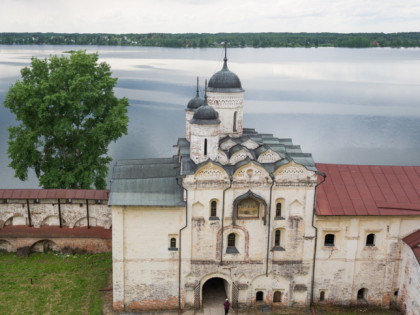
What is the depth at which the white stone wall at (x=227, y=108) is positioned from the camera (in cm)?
2164

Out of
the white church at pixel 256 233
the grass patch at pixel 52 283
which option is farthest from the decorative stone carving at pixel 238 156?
the grass patch at pixel 52 283

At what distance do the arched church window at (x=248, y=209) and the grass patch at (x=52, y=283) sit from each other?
7.34 meters

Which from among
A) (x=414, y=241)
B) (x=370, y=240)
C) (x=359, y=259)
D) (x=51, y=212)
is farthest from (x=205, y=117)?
(x=51, y=212)

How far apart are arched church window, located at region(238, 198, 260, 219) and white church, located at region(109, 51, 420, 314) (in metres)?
0.04

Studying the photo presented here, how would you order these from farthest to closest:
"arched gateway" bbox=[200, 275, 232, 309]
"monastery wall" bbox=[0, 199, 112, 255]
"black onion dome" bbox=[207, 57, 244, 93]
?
1. "monastery wall" bbox=[0, 199, 112, 255]
2. "black onion dome" bbox=[207, 57, 244, 93]
3. "arched gateway" bbox=[200, 275, 232, 309]

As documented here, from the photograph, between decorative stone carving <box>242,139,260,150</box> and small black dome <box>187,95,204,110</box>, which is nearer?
decorative stone carving <box>242,139,260,150</box>

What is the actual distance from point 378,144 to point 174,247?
3493cm

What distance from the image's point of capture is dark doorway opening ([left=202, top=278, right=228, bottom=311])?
19.8 meters

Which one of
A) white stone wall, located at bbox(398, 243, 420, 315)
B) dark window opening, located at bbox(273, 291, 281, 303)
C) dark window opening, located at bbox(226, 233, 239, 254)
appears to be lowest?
dark window opening, located at bbox(273, 291, 281, 303)

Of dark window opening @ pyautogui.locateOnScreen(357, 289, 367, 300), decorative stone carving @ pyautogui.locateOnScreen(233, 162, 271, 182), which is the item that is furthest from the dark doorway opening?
dark window opening @ pyautogui.locateOnScreen(357, 289, 367, 300)

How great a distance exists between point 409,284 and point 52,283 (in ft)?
52.1

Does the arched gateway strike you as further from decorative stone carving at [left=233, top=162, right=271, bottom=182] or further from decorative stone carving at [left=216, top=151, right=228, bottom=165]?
decorative stone carving at [left=216, top=151, right=228, bottom=165]

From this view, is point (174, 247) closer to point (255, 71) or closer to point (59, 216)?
point (59, 216)

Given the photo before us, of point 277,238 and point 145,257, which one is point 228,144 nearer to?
point 277,238
